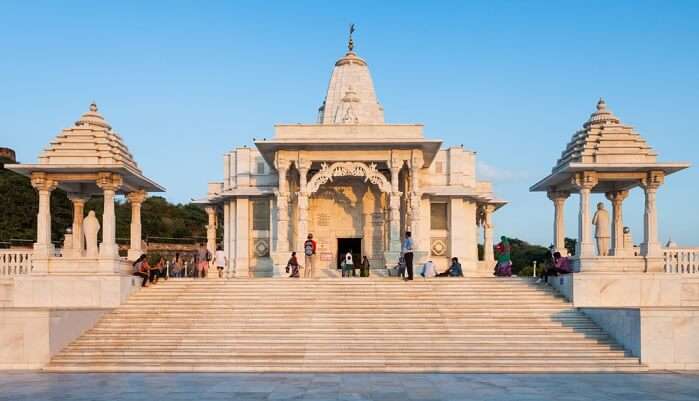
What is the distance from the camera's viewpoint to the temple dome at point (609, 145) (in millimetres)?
22203

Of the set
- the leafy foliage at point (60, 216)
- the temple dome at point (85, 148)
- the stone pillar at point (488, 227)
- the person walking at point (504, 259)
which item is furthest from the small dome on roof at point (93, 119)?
the leafy foliage at point (60, 216)

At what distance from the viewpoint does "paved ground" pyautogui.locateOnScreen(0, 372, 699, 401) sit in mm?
11797

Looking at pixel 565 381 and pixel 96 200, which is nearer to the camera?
pixel 565 381

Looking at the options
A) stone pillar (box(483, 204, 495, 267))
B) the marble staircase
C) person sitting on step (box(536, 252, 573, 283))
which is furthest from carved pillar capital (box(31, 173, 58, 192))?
stone pillar (box(483, 204, 495, 267))

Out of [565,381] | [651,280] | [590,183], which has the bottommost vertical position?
[565,381]

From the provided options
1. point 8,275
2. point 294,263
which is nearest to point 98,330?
point 8,275

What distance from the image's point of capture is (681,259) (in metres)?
21.8

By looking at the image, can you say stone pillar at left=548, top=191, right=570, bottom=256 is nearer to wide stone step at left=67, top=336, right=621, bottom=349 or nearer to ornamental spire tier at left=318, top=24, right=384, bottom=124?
wide stone step at left=67, top=336, right=621, bottom=349

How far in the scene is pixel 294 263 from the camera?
25906 mm

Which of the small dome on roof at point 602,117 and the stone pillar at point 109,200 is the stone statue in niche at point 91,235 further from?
the small dome on roof at point 602,117

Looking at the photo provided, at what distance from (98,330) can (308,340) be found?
5138mm

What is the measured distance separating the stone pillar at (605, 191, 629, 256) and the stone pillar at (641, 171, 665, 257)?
5.64 ft

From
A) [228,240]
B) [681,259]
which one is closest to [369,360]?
[681,259]

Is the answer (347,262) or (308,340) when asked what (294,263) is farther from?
(308,340)
